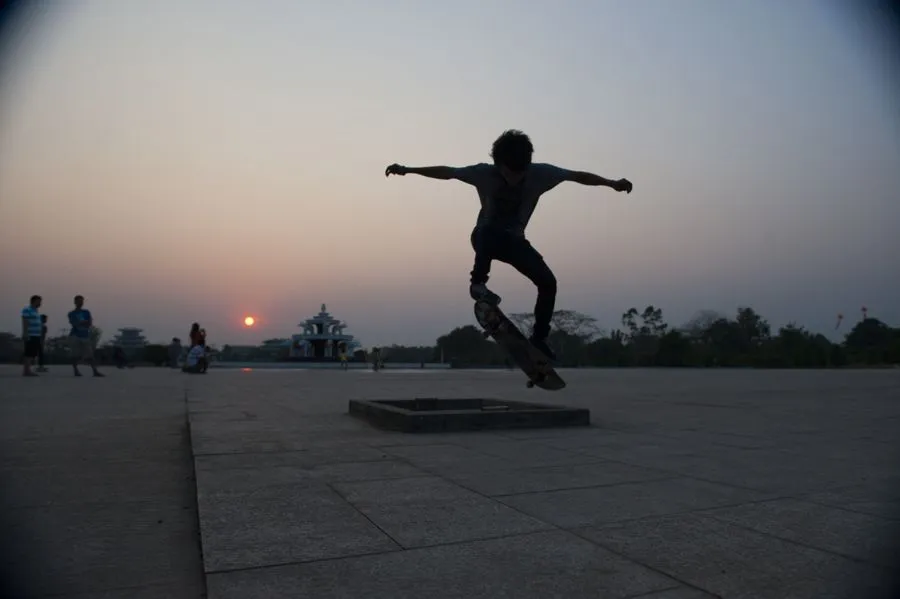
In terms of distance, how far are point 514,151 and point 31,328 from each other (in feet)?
45.8

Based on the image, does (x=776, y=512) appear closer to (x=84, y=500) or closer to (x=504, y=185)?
(x=504, y=185)

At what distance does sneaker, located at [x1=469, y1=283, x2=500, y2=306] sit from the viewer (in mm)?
5641

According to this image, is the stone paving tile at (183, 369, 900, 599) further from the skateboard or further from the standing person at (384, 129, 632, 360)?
the standing person at (384, 129, 632, 360)

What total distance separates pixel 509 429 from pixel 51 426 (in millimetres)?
4659

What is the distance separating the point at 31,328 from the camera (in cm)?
1498

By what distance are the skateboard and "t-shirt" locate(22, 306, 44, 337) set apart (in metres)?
12.8

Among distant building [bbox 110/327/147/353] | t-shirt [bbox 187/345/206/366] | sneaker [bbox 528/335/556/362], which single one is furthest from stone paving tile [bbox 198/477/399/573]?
distant building [bbox 110/327/147/353]

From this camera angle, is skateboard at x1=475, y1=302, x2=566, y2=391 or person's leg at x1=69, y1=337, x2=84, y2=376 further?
person's leg at x1=69, y1=337, x2=84, y2=376

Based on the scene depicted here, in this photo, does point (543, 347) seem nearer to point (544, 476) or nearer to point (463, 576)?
point (544, 476)

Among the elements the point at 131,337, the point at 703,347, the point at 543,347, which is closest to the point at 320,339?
the point at 131,337

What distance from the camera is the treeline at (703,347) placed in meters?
39.0

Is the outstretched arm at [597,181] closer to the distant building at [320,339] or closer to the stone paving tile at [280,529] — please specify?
the stone paving tile at [280,529]

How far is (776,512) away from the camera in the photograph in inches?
134

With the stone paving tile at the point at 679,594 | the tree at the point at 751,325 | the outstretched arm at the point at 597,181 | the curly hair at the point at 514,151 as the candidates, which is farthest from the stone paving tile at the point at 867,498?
the tree at the point at 751,325
